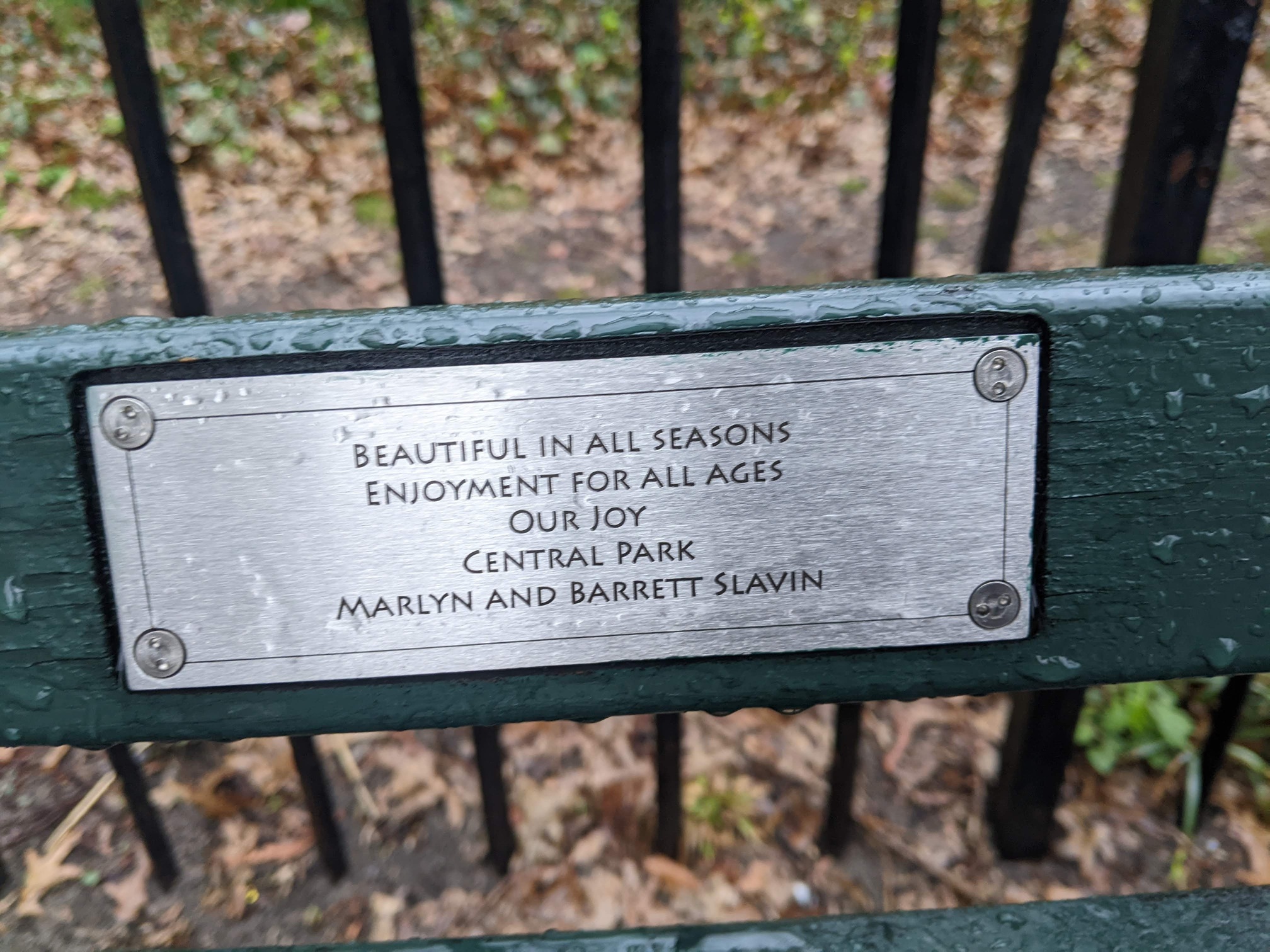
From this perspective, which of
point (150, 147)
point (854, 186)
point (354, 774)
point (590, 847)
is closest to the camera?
point (150, 147)

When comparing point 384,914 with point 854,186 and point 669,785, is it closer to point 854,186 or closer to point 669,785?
point 669,785

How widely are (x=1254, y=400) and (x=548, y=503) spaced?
2.05ft

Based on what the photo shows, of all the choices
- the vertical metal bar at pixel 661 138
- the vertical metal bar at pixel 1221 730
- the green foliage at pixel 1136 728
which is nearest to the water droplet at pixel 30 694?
the vertical metal bar at pixel 661 138

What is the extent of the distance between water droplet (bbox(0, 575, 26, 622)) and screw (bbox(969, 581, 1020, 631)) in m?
0.85

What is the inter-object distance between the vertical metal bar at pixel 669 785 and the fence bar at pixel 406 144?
712 mm

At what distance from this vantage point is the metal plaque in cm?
81

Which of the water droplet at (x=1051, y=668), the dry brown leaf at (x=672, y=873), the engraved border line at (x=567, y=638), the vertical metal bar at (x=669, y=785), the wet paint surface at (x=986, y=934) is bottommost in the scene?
the dry brown leaf at (x=672, y=873)

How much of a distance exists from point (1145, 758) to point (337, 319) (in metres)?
1.88

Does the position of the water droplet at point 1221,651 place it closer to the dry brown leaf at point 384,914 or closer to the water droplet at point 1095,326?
the water droplet at point 1095,326

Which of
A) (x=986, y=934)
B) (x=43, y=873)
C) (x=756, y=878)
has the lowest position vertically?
(x=756, y=878)

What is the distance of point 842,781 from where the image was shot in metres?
1.65

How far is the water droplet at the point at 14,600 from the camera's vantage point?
Result: 85 centimetres

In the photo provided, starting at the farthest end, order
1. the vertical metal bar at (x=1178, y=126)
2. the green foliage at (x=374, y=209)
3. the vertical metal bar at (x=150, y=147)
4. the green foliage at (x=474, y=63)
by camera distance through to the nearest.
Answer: the green foliage at (x=474, y=63), the green foliage at (x=374, y=209), the vertical metal bar at (x=1178, y=126), the vertical metal bar at (x=150, y=147)

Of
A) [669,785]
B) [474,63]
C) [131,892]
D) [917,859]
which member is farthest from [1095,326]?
[474,63]
